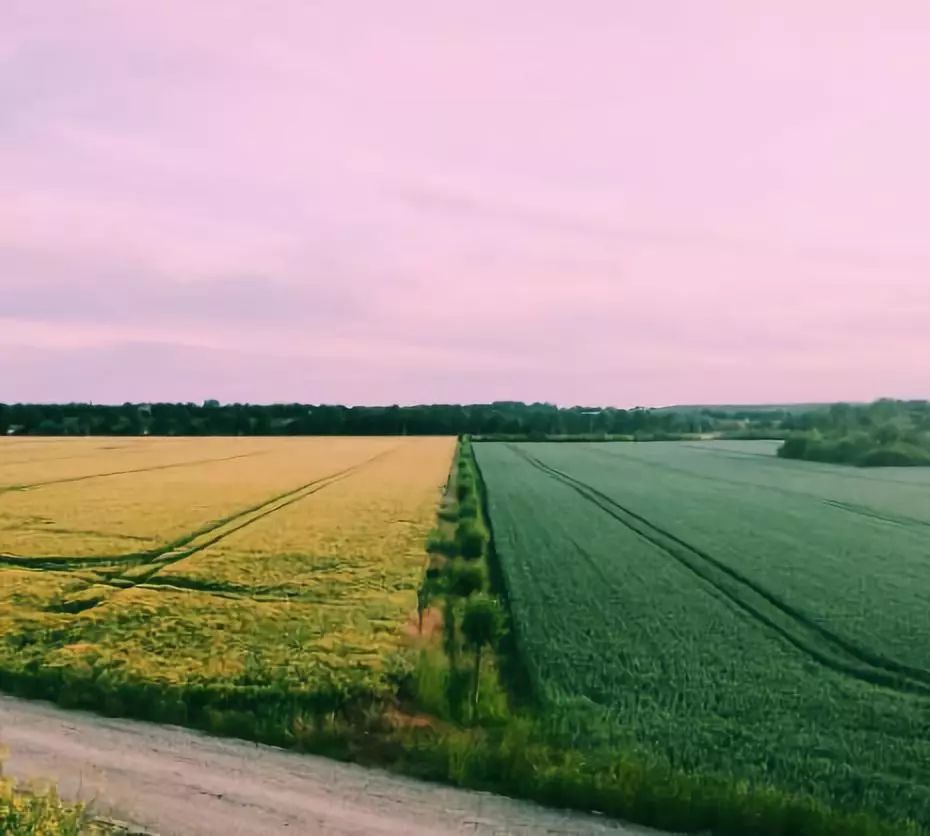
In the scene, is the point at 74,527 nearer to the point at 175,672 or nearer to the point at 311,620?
the point at 311,620

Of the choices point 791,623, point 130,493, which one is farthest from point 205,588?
point 130,493

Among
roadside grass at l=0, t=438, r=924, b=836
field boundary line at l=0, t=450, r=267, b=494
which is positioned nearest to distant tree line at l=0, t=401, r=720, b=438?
field boundary line at l=0, t=450, r=267, b=494

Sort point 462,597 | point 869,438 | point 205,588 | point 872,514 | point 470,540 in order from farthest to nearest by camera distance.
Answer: point 869,438
point 872,514
point 470,540
point 205,588
point 462,597

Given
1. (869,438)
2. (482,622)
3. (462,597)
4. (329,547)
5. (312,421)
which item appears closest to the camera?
(482,622)

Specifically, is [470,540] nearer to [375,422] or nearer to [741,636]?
[741,636]

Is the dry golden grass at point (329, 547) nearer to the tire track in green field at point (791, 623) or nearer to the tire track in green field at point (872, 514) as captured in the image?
the tire track in green field at point (791, 623)

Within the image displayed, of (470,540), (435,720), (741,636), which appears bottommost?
(435,720)

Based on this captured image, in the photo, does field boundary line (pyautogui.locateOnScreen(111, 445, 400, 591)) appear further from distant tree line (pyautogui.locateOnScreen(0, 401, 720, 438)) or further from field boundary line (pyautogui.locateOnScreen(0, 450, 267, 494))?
distant tree line (pyautogui.locateOnScreen(0, 401, 720, 438))
